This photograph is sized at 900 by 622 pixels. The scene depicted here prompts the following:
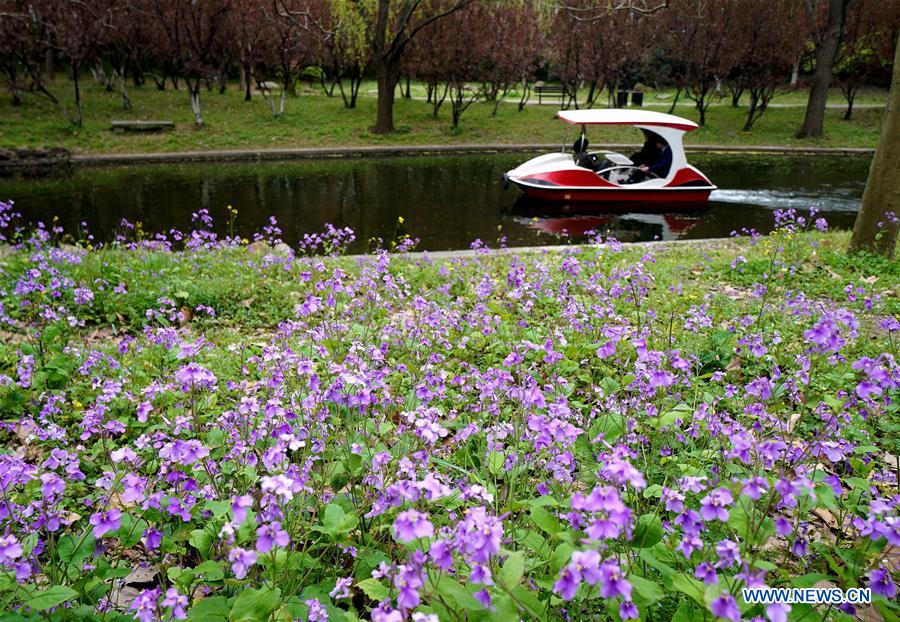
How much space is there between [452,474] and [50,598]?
1.47 m

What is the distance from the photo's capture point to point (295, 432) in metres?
2.27

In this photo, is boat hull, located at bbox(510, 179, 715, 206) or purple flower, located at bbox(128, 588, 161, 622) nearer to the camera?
purple flower, located at bbox(128, 588, 161, 622)

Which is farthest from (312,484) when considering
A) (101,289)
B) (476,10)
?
(476,10)

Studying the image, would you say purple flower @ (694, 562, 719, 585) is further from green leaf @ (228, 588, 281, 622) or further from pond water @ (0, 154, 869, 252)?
pond water @ (0, 154, 869, 252)

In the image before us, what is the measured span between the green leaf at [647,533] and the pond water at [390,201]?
27.1 ft

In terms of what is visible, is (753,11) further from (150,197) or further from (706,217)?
(150,197)

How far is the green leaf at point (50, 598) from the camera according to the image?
169 centimetres

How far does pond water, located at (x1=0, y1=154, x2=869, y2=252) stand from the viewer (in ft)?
41.6

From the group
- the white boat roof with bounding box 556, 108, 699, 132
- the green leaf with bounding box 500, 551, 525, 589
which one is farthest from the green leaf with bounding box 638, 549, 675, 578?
the white boat roof with bounding box 556, 108, 699, 132

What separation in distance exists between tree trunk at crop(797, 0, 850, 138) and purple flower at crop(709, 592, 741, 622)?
1152 inches

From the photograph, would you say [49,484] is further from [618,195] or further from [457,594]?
[618,195]

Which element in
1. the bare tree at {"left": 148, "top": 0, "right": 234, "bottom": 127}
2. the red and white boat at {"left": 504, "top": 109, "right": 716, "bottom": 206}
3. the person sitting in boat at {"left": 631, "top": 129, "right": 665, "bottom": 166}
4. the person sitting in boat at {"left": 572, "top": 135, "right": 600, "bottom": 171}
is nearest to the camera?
the red and white boat at {"left": 504, "top": 109, "right": 716, "bottom": 206}

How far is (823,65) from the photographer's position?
2550 centimetres

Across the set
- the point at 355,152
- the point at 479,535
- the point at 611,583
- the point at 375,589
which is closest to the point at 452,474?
the point at 375,589
